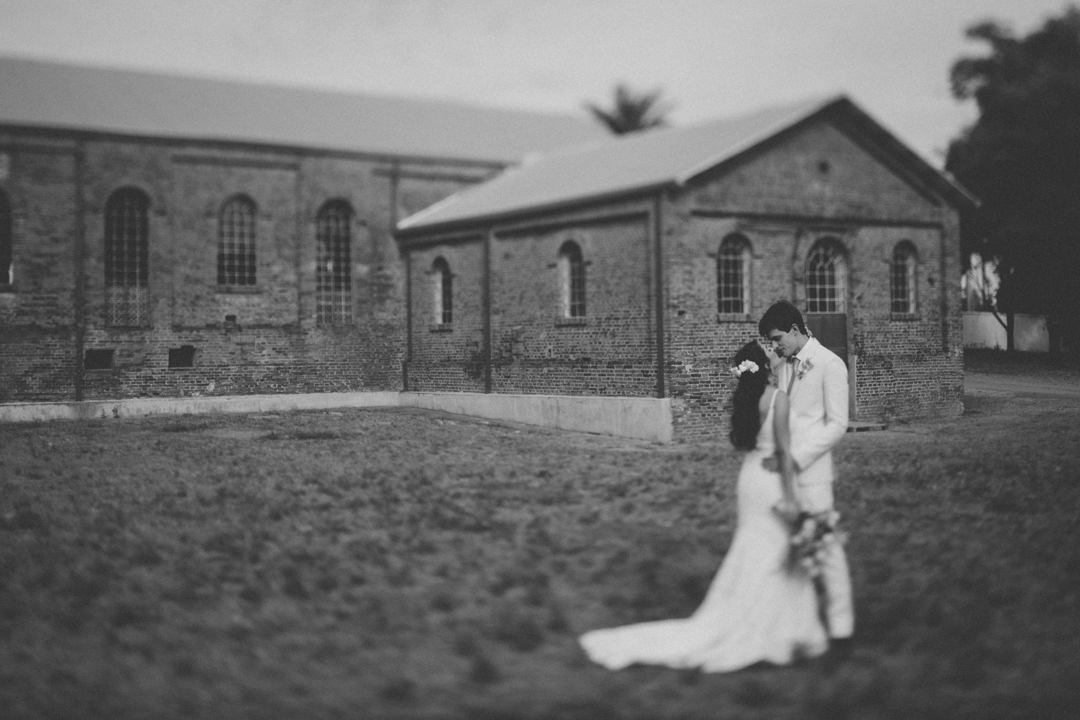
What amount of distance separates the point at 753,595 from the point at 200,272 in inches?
829

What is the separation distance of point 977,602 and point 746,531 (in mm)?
1932

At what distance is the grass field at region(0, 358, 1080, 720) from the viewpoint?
5.72m

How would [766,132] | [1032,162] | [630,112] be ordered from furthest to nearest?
[630,112] → [1032,162] → [766,132]

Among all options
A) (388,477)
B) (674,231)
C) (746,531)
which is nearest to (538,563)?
(746,531)

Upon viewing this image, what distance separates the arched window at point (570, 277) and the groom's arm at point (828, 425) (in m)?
15.0

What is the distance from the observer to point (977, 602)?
7.45 m

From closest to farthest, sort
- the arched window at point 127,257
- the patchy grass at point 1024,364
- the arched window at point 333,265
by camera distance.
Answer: the arched window at point 127,257 < the arched window at point 333,265 < the patchy grass at point 1024,364

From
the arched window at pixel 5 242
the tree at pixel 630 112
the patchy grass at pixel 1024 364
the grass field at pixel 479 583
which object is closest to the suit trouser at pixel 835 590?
the grass field at pixel 479 583

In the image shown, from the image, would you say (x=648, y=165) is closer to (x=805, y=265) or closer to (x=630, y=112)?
(x=805, y=265)

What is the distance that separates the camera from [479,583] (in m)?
8.18

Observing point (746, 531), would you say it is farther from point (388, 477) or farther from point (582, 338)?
point (582, 338)

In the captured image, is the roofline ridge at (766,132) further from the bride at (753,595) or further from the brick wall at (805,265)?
the bride at (753,595)

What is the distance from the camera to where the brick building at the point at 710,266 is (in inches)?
786

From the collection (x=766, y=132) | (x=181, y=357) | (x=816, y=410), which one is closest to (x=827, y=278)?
(x=766, y=132)
